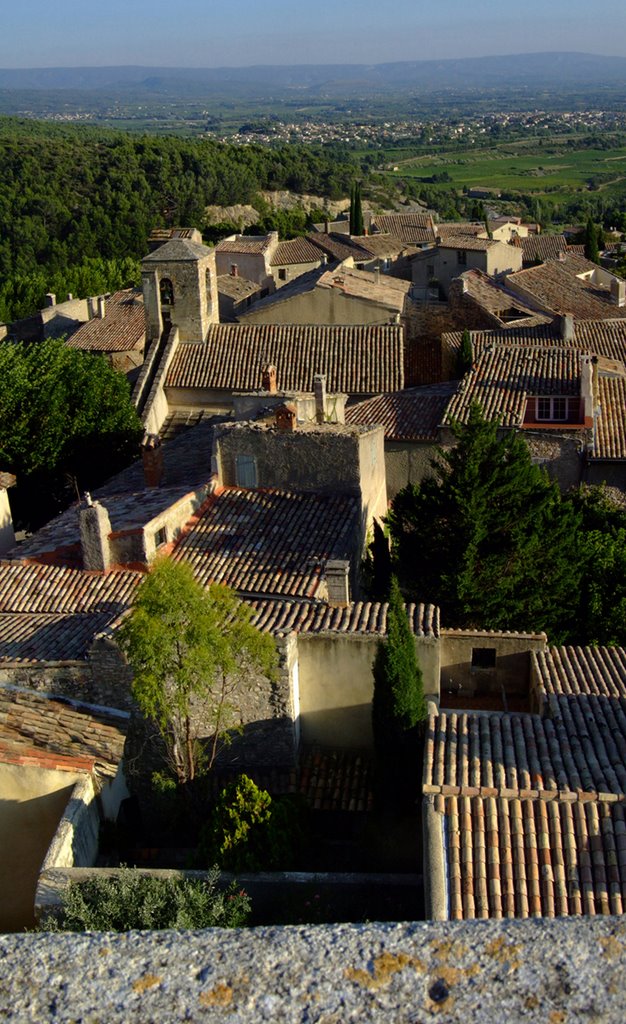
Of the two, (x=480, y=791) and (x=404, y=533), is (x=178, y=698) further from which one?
(x=404, y=533)

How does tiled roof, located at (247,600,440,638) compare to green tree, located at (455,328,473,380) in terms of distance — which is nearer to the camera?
tiled roof, located at (247,600,440,638)

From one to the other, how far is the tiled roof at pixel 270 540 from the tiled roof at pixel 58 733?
14.9ft

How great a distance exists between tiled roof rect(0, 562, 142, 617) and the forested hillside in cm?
4937

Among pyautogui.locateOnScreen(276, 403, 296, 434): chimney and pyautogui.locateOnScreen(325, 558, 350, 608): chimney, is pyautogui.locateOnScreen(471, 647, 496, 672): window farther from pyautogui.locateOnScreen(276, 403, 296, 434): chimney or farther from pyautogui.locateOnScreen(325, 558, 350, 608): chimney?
pyautogui.locateOnScreen(276, 403, 296, 434): chimney

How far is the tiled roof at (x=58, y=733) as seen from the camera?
11.2 m

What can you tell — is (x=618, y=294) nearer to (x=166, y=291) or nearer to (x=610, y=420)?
(x=610, y=420)

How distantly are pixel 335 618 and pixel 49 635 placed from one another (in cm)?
456

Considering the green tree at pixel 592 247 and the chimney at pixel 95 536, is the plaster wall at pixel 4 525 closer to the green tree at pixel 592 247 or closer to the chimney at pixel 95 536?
the chimney at pixel 95 536

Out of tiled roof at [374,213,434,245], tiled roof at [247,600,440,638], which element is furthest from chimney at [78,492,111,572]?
tiled roof at [374,213,434,245]

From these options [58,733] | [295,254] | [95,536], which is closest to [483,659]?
[58,733]

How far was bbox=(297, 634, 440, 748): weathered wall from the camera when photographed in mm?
13383

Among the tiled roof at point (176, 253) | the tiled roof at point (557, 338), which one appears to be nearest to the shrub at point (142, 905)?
the tiled roof at point (557, 338)

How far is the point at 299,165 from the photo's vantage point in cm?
11431

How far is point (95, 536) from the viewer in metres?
Result: 17.6
